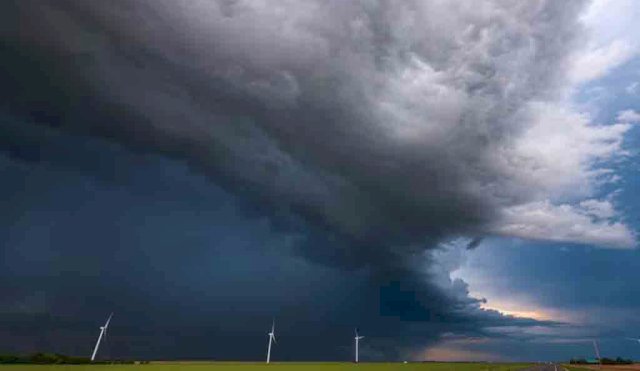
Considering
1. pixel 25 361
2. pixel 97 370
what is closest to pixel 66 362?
pixel 25 361

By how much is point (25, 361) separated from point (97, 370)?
49.9 metres

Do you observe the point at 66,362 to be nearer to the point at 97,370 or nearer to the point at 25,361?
the point at 25,361

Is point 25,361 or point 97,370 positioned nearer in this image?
point 97,370

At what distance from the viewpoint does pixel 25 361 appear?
17600 cm

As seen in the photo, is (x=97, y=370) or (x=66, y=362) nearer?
Answer: (x=97, y=370)

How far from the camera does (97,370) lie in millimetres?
145125

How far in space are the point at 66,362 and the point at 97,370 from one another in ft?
169

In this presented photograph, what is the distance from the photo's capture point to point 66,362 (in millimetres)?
185875
